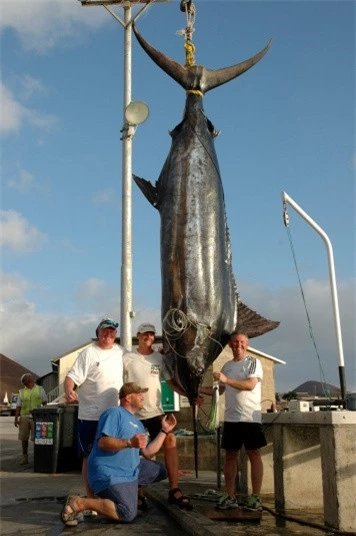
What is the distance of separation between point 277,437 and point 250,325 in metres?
0.80

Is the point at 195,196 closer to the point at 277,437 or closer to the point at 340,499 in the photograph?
the point at 277,437

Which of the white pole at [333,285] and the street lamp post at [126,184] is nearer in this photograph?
the white pole at [333,285]

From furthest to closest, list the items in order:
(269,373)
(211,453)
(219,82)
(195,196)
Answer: (269,373), (211,453), (219,82), (195,196)

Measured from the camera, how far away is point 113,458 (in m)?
3.49

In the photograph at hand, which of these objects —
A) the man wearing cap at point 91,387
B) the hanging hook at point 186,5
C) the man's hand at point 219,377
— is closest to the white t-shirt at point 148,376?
the man wearing cap at point 91,387

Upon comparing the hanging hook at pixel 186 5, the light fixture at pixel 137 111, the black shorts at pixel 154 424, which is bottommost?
the black shorts at pixel 154 424

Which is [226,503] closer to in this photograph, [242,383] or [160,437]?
[160,437]

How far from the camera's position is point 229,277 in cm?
440

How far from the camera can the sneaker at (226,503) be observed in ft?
12.2

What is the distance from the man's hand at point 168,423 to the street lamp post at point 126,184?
2465 mm

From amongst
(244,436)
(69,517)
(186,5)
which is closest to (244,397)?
(244,436)

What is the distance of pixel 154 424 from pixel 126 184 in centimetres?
328

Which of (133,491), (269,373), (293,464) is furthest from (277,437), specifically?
(269,373)

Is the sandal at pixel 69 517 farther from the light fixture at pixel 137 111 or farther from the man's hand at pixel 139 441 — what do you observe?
the light fixture at pixel 137 111
